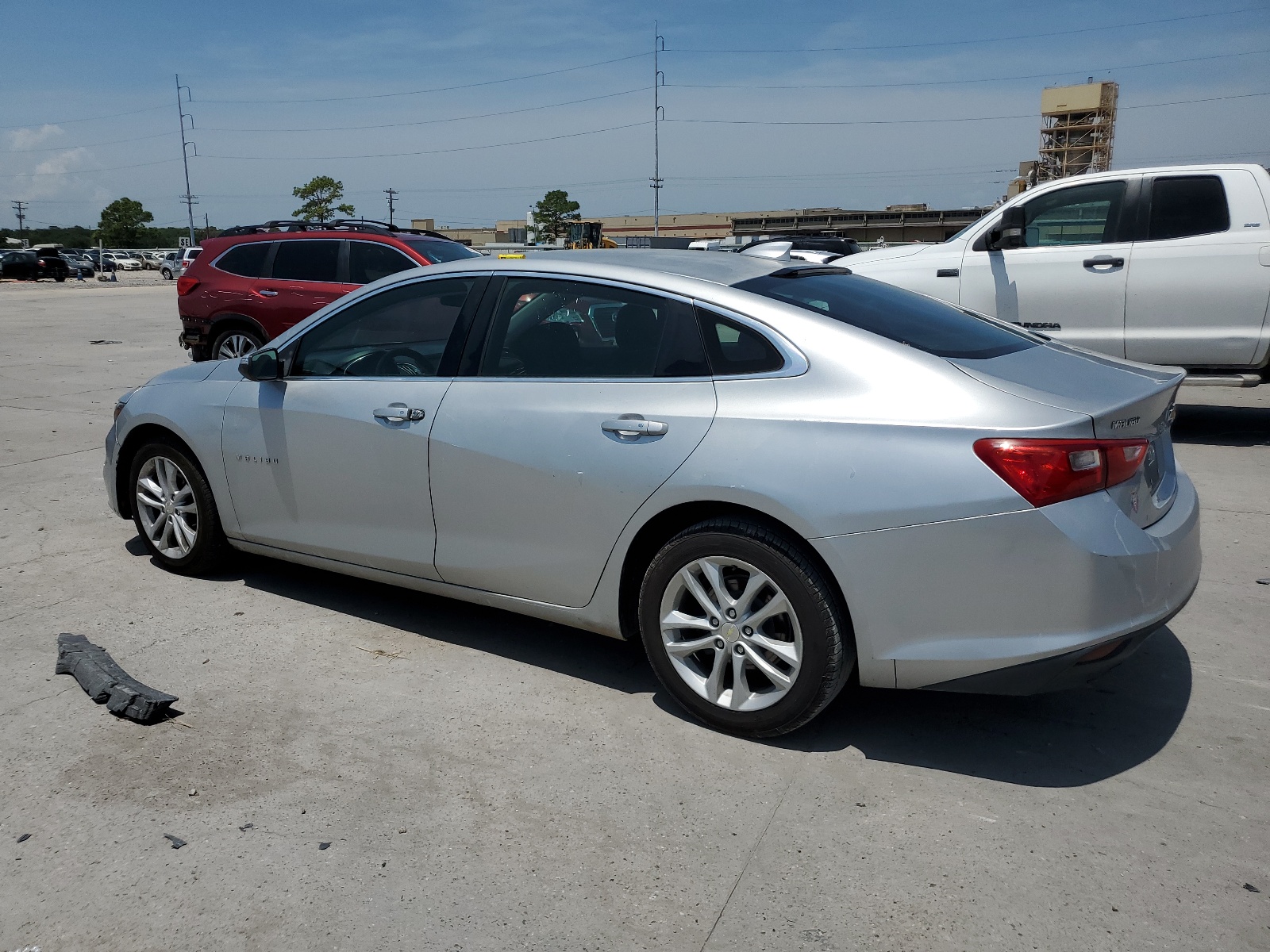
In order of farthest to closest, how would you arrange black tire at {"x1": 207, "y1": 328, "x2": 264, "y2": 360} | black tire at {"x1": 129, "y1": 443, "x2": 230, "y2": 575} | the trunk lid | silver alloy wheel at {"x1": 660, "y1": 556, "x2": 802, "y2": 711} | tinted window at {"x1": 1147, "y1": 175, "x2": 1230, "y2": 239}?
black tire at {"x1": 207, "y1": 328, "x2": 264, "y2": 360} → tinted window at {"x1": 1147, "y1": 175, "x2": 1230, "y2": 239} → black tire at {"x1": 129, "y1": 443, "x2": 230, "y2": 575} → silver alloy wheel at {"x1": 660, "y1": 556, "x2": 802, "y2": 711} → the trunk lid

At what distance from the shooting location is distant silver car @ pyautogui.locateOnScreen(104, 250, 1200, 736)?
10.1ft

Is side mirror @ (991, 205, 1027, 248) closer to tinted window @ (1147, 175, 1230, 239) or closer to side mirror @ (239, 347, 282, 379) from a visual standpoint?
tinted window @ (1147, 175, 1230, 239)

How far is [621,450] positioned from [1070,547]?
4.86ft

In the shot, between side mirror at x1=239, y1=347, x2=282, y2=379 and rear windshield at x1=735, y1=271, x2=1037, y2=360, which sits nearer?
rear windshield at x1=735, y1=271, x2=1037, y2=360

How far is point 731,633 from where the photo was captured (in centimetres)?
347

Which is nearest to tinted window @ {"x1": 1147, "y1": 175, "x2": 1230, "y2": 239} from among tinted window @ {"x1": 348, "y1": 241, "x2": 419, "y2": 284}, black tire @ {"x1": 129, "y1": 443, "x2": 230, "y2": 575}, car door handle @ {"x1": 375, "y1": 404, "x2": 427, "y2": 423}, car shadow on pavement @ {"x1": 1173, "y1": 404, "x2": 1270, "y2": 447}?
car shadow on pavement @ {"x1": 1173, "y1": 404, "x2": 1270, "y2": 447}

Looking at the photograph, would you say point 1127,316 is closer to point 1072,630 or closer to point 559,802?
point 1072,630

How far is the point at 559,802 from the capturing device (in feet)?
10.5

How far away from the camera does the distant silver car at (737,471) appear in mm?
3074

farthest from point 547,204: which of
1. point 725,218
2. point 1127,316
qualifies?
point 1127,316

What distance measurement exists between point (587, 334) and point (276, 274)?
8.85 metres

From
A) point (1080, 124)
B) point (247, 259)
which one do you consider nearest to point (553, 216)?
point (1080, 124)

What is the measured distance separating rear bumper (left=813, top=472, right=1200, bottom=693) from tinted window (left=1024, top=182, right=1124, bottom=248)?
6.24 meters

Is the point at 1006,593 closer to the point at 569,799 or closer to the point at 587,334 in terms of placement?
the point at 569,799
